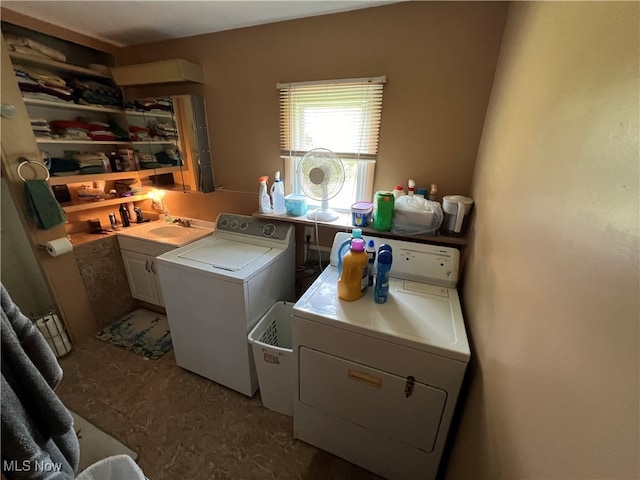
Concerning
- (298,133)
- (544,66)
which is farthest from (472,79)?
(298,133)

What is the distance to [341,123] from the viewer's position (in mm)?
1704

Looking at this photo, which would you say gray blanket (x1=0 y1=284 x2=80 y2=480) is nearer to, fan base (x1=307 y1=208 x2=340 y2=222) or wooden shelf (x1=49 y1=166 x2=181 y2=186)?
fan base (x1=307 y1=208 x2=340 y2=222)

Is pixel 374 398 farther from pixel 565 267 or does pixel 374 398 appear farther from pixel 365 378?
pixel 565 267

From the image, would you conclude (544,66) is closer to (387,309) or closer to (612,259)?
(612,259)

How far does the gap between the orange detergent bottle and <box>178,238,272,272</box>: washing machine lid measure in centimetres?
64

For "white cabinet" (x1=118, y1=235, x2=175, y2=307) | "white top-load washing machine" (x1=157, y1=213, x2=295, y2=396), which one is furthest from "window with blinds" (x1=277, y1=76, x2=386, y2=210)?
"white cabinet" (x1=118, y1=235, x2=175, y2=307)

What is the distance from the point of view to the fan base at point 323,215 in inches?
68.4

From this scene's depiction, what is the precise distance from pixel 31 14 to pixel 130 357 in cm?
241

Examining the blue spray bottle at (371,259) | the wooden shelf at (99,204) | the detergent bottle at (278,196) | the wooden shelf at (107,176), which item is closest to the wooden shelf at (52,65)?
the wooden shelf at (107,176)

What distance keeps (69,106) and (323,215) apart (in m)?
2.07

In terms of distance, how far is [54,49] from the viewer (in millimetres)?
1917

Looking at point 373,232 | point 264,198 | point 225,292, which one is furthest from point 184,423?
point 373,232

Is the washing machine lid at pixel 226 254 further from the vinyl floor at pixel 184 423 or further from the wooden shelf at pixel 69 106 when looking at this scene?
the wooden shelf at pixel 69 106

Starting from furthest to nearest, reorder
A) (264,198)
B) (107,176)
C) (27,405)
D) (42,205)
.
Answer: (107,176) < (264,198) < (42,205) < (27,405)
